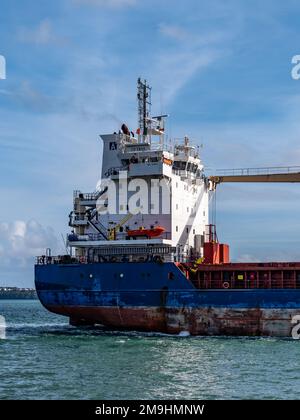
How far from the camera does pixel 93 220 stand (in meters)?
37.6

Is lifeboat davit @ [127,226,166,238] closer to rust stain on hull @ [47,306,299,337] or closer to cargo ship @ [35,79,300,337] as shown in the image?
cargo ship @ [35,79,300,337]

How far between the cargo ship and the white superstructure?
0.05 meters

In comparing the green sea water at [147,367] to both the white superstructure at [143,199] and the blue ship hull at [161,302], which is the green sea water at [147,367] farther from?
the white superstructure at [143,199]

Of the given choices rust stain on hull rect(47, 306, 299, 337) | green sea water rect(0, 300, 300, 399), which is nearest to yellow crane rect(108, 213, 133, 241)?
rust stain on hull rect(47, 306, 299, 337)

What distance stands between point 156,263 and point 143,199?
432cm

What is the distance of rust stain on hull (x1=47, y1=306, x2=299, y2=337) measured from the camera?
105ft

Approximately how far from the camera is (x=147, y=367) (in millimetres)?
23391

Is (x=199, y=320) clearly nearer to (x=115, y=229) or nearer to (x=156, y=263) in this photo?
(x=156, y=263)

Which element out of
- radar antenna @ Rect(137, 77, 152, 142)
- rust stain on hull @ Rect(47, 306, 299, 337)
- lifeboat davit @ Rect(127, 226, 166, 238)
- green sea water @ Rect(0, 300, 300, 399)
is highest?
radar antenna @ Rect(137, 77, 152, 142)

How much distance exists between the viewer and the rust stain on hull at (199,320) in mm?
32062

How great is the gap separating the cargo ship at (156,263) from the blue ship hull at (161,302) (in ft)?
0.16

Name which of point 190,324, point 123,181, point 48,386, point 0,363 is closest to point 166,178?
point 123,181

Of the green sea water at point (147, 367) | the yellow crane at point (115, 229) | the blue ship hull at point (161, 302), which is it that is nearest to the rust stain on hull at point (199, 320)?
the blue ship hull at point (161, 302)
